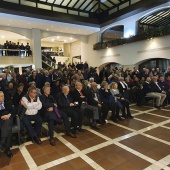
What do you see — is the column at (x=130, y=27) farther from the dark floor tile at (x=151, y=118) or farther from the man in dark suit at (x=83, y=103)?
the man in dark suit at (x=83, y=103)

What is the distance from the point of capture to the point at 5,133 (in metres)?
2.71

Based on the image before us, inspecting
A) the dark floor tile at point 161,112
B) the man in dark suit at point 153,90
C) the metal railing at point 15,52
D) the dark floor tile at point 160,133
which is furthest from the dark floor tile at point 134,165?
the metal railing at point 15,52

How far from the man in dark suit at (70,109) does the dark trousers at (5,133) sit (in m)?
1.24

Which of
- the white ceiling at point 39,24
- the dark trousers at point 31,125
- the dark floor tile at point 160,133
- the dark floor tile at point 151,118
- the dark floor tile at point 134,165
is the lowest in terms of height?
the dark floor tile at point 134,165

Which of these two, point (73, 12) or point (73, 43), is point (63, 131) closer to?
point (73, 12)

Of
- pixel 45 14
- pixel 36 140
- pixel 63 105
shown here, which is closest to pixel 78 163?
pixel 36 140

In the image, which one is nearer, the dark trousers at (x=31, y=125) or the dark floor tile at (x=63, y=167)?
the dark floor tile at (x=63, y=167)

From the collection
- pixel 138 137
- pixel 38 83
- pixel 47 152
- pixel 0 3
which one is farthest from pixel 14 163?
pixel 0 3

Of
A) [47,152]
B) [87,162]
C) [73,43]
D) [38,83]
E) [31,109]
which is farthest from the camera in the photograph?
[73,43]

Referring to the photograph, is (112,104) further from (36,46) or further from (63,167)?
(36,46)

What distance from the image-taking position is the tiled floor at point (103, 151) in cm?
251

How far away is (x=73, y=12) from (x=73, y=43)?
22.2 ft

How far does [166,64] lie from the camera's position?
34.1 feet

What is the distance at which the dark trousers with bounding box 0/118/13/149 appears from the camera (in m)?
2.71
